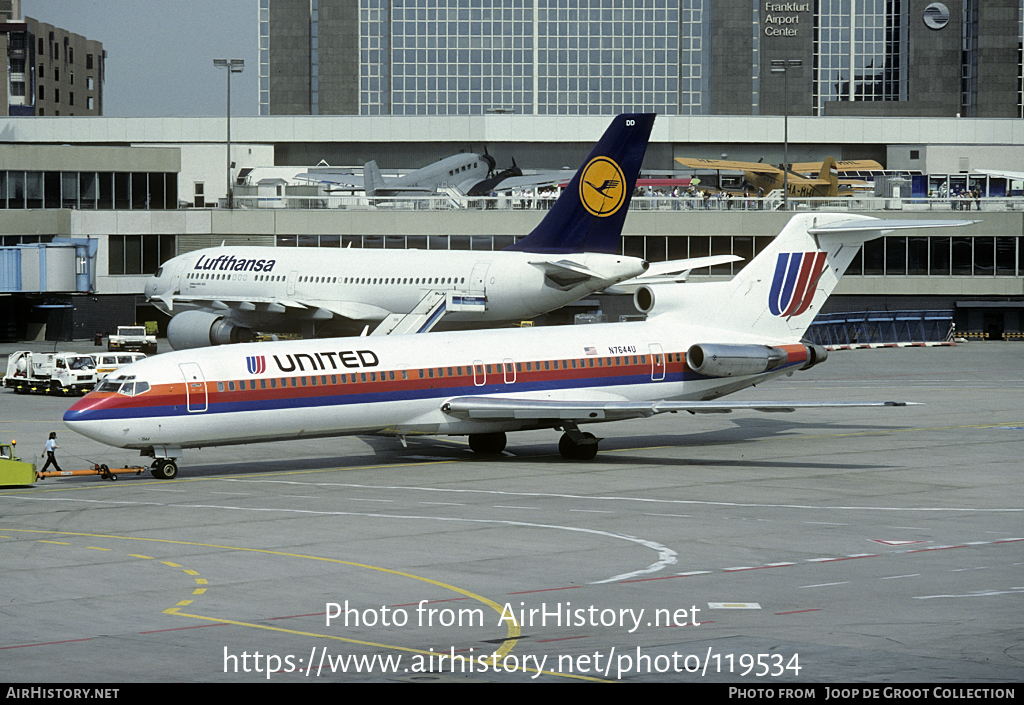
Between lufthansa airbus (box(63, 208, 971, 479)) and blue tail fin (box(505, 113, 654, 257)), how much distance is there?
12689 millimetres

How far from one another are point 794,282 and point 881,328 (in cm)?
4295

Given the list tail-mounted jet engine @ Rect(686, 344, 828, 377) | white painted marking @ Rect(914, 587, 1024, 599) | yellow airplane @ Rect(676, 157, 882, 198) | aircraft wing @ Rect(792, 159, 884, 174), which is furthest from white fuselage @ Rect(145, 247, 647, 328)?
aircraft wing @ Rect(792, 159, 884, 174)

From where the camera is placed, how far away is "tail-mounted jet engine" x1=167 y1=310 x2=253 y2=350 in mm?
60719

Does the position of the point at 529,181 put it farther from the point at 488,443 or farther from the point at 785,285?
the point at 488,443

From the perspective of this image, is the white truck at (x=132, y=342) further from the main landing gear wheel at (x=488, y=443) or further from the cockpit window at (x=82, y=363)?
the main landing gear wheel at (x=488, y=443)

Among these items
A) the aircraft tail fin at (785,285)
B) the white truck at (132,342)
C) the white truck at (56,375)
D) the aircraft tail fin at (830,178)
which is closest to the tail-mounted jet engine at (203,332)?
the white truck at (56,375)

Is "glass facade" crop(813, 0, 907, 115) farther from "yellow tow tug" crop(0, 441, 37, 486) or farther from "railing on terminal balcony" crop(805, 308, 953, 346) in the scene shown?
"yellow tow tug" crop(0, 441, 37, 486)

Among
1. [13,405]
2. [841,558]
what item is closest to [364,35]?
[13,405]

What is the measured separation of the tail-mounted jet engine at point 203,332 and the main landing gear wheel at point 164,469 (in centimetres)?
2726

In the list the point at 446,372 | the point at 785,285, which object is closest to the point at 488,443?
the point at 446,372

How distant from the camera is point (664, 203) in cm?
9112

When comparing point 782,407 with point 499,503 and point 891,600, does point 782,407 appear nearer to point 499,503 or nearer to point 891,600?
point 499,503

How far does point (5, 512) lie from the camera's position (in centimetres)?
2898

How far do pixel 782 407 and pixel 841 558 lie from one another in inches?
511
